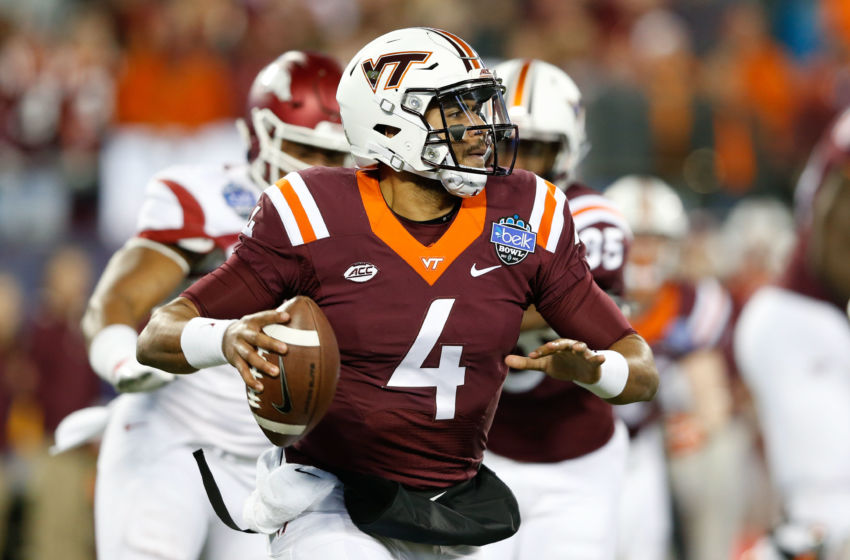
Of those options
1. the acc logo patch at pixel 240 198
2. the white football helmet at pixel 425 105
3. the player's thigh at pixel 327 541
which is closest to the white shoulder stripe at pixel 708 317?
the acc logo patch at pixel 240 198

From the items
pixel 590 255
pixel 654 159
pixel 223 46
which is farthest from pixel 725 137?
pixel 590 255

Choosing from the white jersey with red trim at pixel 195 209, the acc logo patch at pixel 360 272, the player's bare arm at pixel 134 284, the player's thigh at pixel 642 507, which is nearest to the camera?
the acc logo patch at pixel 360 272

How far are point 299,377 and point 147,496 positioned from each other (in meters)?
1.29

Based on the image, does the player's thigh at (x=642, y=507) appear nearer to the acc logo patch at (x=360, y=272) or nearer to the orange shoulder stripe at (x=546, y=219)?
the orange shoulder stripe at (x=546, y=219)

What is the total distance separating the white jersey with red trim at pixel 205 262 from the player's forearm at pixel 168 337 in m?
0.93

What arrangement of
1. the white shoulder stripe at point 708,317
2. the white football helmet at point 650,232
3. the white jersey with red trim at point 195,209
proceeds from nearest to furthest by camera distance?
the white jersey with red trim at point 195,209, the white football helmet at point 650,232, the white shoulder stripe at point 708,317

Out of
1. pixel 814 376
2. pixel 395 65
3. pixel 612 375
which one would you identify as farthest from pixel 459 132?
pixel 814 376

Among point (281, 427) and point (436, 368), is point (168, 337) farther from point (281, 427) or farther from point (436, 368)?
point (436, 368)

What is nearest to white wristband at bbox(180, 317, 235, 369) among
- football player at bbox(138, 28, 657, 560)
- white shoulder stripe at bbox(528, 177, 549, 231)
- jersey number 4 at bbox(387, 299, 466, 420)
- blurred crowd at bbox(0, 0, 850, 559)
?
football player at bbox(138, 28, 657, 560)

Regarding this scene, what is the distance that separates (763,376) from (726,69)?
18.3 feet

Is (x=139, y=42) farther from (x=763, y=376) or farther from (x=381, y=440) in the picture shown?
(x=381, y=440)

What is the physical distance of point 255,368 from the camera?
2.64 metres

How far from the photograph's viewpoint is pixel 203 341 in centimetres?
275

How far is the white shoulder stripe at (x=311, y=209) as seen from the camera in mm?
2924
